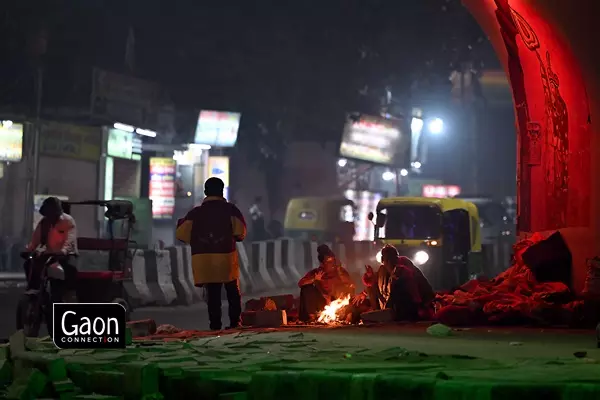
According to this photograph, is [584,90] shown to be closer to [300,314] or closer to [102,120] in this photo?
[300,314]

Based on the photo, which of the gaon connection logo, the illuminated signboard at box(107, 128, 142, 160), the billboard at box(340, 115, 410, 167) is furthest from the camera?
the billboard at box(340, 115, 410, 167)

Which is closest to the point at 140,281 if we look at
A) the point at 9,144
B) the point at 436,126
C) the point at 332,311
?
the point at 332,311

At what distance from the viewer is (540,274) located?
1492 centimetres

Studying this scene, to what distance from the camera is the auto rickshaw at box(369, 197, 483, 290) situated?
28.8 meters

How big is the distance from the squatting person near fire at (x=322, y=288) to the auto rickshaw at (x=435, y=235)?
12045 mm

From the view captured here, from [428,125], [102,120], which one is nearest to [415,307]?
[102,120]

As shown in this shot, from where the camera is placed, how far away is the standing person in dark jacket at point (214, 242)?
14.7 metres

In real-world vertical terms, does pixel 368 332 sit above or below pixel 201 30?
below

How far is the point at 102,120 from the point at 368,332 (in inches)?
1133

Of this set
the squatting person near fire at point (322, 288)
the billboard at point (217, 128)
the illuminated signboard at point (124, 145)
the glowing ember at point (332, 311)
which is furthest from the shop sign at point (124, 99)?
the glowing ember at point (332, 311)

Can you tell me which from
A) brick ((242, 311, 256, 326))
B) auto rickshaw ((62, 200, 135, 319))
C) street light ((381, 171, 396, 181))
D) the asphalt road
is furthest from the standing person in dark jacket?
Result: street light ((381, 171, 396, 181))

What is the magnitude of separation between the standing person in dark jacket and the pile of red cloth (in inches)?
98.1

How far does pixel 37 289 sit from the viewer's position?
1546 centimetres

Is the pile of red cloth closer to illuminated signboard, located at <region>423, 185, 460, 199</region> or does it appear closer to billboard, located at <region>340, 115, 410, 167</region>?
billboard, located at <region>340, 115, 410, 167</region>
